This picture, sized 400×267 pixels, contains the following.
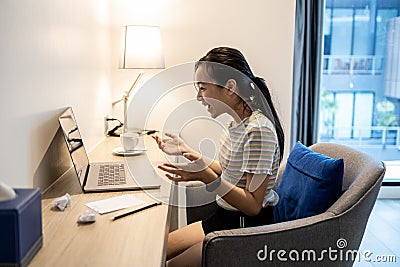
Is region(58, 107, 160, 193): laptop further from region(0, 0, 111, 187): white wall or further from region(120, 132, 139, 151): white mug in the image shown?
region(120, 132, 139, 151): white mug

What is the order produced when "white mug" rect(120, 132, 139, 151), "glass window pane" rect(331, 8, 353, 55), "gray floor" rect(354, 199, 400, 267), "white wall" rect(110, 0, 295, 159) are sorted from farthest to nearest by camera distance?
1. "glass window pane" rect(331, 8, 353, 55)
2. "white wall" rect(110, 0, 295, 159)
3. "gray floor" rect(354, 199, 400, 267)
4. "white mug" rect(120, 132, 139, 151)

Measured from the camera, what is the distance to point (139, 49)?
2.57 m

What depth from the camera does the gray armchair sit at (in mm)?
1323

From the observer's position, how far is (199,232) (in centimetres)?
176

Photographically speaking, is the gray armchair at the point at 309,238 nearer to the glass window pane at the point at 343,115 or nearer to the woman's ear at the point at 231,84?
the woman's ear at the point at 231,84

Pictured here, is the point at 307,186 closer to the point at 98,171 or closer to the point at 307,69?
the point at 98,171

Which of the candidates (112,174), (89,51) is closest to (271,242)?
(112,174)

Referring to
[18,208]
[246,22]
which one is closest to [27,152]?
[18,208]

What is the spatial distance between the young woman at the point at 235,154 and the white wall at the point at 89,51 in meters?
0.46

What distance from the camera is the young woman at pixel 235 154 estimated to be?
1.48 m

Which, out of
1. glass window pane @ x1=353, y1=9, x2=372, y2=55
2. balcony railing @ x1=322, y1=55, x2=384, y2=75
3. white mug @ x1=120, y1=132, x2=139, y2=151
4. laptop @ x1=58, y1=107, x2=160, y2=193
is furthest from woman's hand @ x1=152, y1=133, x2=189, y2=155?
glass window pane @ x1=353, y1=9, x2=372, y2=55

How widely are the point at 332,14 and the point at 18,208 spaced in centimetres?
330

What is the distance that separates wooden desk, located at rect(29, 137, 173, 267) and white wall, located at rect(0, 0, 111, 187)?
0.61 ft

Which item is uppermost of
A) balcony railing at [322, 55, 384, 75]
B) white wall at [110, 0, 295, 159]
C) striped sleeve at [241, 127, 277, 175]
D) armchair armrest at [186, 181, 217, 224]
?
white wall at [110, 0, 295, 159]
